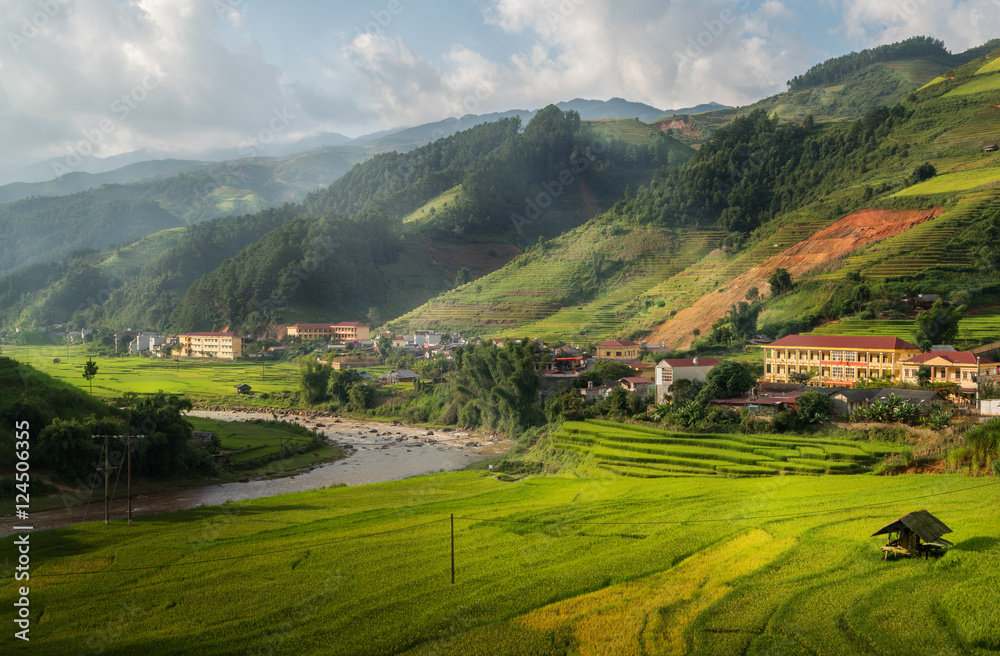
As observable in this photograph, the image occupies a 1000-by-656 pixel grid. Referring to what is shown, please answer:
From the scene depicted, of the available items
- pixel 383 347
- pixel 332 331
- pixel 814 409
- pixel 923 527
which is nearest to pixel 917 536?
pixel 923 527

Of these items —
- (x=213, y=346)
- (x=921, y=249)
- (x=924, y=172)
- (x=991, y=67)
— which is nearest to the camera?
(x=921, y=249)

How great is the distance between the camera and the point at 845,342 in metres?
40.3

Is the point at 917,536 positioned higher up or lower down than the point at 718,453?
higher up

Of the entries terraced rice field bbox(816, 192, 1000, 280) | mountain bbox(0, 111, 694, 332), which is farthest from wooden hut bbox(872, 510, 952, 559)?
mountain bbox(0, 111, 694, 332)

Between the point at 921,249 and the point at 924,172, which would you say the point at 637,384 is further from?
the point at 924,172

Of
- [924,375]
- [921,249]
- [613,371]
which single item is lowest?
[613,371]

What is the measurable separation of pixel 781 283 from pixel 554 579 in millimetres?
47664

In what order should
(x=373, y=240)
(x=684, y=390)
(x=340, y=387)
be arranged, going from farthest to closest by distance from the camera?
(x=373, y=240) < (x=340, y=387) < (x=684, y=390)

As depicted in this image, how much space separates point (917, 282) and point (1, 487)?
52.5 m

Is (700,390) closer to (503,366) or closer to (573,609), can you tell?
(503,366)

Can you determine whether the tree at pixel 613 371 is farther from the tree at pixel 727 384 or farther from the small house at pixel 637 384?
the tree at pixel 727 384

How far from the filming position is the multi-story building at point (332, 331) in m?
93.0

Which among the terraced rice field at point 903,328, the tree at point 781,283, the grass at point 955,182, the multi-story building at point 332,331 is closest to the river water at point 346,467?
the terraced rice field at point 903,328

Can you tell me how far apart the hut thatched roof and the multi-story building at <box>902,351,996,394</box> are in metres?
20.7
